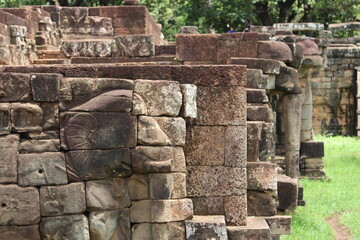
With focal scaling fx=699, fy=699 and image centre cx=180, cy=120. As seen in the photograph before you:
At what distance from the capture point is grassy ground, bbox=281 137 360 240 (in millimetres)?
10734

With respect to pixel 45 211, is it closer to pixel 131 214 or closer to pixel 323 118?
pixel 131 214

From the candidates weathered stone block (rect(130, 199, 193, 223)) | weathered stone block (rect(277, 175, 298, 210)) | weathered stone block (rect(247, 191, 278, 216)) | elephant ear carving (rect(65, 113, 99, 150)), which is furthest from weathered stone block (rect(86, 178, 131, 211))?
weathered stone block (rect(277, 175, 298, 210))

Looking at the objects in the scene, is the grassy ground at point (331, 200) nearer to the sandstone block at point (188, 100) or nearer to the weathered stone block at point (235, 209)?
the weathered stone block at point (235, 209)

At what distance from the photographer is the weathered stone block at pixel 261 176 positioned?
6.88 metres

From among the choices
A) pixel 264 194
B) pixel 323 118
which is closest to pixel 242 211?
pixel 264 194

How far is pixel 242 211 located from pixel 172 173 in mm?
825

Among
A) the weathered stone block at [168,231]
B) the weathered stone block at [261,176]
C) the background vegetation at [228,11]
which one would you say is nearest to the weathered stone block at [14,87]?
the weathered stone block at [168,231]

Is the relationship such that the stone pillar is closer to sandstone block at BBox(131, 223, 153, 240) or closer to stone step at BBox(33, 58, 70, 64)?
stone step at BBox(33, 58, 70, 64)

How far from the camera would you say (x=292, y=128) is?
12.6 m

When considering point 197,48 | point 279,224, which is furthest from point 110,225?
point 197,48

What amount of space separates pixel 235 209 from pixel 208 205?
246 mm

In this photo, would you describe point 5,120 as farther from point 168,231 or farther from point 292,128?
point 292,128

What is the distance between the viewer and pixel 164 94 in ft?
19.2

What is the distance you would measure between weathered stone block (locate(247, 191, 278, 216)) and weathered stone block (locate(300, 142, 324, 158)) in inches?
345
